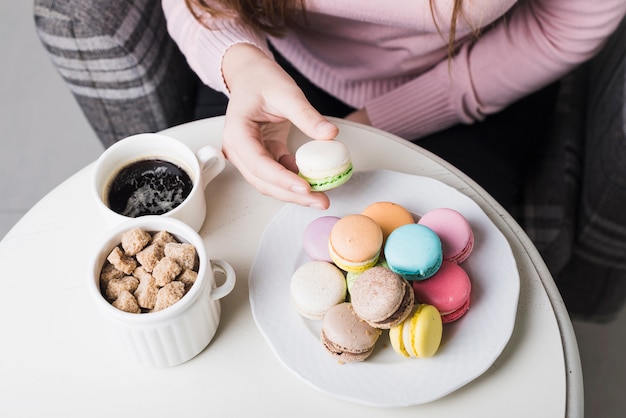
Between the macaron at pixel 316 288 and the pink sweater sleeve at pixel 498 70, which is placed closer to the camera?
the macaron at pixel 316 288

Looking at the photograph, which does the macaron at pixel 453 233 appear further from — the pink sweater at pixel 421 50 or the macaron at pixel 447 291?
the pink sweater at pixel 421 50

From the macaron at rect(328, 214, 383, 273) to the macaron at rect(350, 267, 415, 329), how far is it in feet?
0.08

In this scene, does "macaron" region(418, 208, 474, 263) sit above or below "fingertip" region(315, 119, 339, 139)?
below

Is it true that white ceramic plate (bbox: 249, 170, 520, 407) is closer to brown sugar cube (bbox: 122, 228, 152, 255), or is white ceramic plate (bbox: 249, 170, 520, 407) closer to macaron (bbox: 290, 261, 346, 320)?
macaron (bbox: 290, 261, 346, 320)

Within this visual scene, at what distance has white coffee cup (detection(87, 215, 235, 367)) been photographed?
2.05ft

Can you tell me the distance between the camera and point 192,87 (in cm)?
125

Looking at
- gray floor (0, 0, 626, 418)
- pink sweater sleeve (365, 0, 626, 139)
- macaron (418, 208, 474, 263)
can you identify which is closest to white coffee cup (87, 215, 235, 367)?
macaron (418, 208, 474, 263)

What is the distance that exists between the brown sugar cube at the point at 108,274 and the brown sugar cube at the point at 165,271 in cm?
→ 4

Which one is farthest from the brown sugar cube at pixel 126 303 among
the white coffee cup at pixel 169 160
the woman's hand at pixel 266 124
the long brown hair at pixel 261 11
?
the long brown hair at pixel 261 11

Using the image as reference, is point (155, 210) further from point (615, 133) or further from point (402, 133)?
point (615, 133)

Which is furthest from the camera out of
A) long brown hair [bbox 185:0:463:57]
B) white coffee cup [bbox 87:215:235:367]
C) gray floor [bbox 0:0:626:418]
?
gray floor [bbox 0:0:626:418]

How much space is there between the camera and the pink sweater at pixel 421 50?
0.94m

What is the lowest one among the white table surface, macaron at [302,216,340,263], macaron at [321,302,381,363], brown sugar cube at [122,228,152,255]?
the white table surface

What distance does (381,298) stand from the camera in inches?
25.3
